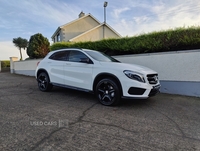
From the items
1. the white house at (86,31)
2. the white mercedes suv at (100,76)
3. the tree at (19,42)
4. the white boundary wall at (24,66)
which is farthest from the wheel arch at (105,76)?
the tree at (19,42)

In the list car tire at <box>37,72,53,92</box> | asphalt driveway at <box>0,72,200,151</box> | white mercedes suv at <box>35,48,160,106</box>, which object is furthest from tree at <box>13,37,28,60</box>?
asphalt driveway at <box>0,72,200,151</box>

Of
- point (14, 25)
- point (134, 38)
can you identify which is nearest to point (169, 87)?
point (134, 38)

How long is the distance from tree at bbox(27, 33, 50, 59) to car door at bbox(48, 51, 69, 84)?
28.0ft

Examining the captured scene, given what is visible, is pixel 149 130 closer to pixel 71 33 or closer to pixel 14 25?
pixel 14 25

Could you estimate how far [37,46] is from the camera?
13.0m

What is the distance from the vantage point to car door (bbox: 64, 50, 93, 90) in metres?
4.33

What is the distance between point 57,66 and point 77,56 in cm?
94

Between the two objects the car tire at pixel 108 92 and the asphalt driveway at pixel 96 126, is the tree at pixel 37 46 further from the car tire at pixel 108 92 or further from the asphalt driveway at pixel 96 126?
the car tire at pixel 108 92

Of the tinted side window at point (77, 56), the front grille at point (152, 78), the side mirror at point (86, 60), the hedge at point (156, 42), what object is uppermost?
the hedge at point (156, 42)

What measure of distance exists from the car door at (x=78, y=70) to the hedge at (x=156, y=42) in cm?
285

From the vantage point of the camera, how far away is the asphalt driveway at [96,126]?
83.3 inches

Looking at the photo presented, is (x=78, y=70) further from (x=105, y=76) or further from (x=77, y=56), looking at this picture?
(x=105, y=76)

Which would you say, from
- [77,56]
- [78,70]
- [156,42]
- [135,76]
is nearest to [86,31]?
[156,42]

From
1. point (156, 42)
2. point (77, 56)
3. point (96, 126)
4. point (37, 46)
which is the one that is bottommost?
point (96, 126)
